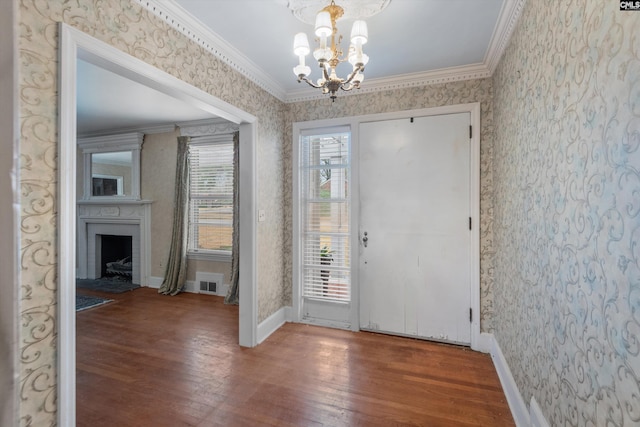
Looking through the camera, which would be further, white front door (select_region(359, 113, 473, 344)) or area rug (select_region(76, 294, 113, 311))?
area rug (select_region(76, 294, 113, 311))

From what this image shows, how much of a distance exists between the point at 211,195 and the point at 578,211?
435 cm

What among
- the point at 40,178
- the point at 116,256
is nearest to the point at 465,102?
the point at 40,178

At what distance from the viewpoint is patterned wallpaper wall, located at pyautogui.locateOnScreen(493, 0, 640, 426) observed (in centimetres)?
78

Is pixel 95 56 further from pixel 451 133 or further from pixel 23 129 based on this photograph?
pixel 451 133

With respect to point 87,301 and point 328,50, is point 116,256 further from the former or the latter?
point 328,50

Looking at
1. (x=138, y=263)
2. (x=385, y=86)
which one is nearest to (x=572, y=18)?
(x=385, y=86)

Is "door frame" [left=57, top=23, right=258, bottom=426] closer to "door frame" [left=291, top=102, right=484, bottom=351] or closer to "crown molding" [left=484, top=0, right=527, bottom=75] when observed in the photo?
"door frame" [left=291, top=102, right=484, bottom=351]

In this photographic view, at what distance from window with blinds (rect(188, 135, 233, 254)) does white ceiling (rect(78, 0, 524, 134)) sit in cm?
121

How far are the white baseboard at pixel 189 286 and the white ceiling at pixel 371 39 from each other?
279 cm

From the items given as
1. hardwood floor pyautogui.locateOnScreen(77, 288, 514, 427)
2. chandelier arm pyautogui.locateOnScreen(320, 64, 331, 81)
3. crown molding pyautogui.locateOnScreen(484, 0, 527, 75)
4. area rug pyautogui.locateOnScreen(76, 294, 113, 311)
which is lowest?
hardwood floor pyautogui.locateOnScreen(77, 288, 514, 427)

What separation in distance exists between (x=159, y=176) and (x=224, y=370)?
3593 mm

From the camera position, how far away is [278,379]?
2.22 meters

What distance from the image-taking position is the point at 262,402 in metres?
1.97

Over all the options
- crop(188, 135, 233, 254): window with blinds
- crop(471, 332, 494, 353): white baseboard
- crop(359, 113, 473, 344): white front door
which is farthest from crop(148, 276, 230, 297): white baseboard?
crop(471, 332, 494, 353): white baseboard
